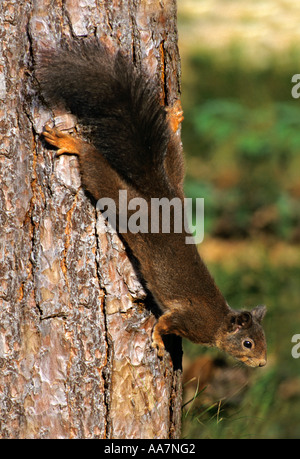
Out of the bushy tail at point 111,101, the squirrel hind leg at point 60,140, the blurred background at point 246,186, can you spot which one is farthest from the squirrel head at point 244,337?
the squirrel hind leg at point 60,140

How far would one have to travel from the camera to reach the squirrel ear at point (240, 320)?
9.73 ft

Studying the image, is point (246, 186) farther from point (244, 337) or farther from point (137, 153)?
point (137, 153)

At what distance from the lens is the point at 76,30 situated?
2363 mm

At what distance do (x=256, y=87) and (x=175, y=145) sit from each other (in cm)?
504

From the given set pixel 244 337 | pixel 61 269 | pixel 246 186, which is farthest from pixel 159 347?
pixel 246 186

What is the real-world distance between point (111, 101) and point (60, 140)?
287mm

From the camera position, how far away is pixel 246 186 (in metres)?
6.25

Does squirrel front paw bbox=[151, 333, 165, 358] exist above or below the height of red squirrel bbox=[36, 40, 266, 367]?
below

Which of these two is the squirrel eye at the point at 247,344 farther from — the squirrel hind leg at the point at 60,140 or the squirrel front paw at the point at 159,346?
the squirrel hind leg at the point at 60,140

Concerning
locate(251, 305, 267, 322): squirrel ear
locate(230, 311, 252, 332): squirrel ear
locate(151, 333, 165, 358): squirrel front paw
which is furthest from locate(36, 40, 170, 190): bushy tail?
locate(251, 305, 267, 322): squirrel ear

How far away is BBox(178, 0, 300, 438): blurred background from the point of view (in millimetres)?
3475

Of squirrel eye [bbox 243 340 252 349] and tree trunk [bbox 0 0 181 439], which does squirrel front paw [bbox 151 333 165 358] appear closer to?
tree trunk [bbox 0 0 181 439]

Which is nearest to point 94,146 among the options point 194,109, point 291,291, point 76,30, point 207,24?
point 76,30

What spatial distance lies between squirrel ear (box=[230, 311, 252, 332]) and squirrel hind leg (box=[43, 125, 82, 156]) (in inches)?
43.6
